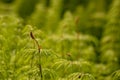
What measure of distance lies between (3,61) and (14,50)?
0.42 m

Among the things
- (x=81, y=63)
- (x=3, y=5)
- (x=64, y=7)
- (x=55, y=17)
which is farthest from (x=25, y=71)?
(x=3, y=5)

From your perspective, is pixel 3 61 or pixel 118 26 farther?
pixel 118 26

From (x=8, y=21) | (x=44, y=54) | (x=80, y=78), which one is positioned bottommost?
(x=80, y=78)

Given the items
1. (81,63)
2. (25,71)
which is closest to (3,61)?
(25,71)

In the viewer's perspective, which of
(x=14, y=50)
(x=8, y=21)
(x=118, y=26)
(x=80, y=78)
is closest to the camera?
(x=80, y=78)

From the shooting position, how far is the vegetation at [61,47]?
6.41 ft

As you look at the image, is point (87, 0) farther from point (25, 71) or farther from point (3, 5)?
point (25, 71)

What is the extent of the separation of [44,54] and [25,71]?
0.22 meters

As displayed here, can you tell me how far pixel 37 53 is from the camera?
1.90m

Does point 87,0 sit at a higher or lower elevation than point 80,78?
→ higher

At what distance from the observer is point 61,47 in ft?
9.40

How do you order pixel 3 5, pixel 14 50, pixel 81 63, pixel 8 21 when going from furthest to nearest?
pixel 3 5 < pixel 8 21 < pixel 14 50 < pixel 81 63

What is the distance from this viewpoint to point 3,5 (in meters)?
10.1

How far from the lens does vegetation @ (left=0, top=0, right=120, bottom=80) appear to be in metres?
1.95
